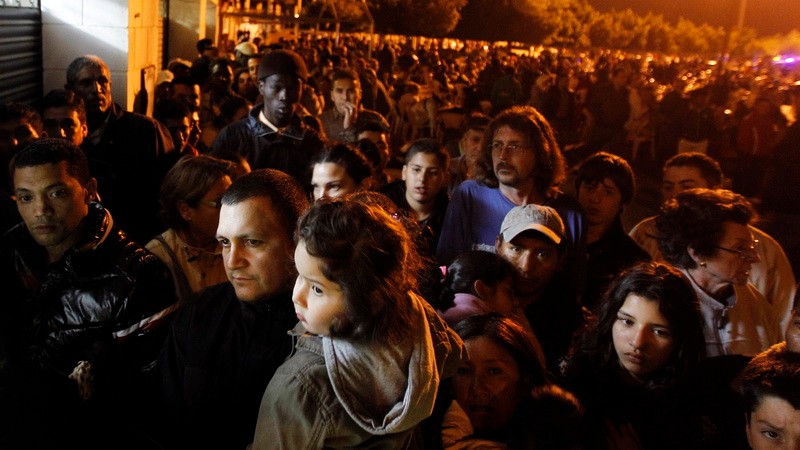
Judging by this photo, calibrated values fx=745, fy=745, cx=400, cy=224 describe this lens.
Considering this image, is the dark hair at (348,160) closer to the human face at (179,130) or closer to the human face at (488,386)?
the human face at (488,386)

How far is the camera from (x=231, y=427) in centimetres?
241

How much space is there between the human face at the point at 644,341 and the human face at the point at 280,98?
3.15 meters

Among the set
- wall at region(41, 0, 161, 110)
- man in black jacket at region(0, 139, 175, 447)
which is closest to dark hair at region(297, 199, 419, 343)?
man in black jacket at region(0, 139, 175, 447)

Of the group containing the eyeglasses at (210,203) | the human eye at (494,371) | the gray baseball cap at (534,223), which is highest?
the gray baseball cap at (534,223)

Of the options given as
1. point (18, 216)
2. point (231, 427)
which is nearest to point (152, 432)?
point (231, 427)

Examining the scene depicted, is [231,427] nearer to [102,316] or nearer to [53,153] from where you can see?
[102,316]

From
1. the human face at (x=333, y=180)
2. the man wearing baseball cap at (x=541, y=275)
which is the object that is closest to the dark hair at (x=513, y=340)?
the man wearing baseball cap at (x=541, y=275)

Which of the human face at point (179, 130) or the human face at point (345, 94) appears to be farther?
the human face at point (345, 94)

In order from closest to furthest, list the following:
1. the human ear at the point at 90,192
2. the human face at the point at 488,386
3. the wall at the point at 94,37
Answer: the human face at the point at 488,386 → the human ear at the point at 90,192 → the wall at the point at 94,37

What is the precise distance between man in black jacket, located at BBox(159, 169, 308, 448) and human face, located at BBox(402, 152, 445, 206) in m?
2.48

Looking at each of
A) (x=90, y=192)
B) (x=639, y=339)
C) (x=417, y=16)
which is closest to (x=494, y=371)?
(x=639, y=339)

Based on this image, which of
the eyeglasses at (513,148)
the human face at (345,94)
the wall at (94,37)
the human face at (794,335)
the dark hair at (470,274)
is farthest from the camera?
the wall at (94,37)

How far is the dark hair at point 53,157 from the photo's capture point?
9.99 ft

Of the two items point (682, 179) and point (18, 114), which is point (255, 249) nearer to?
point (18, 114)
